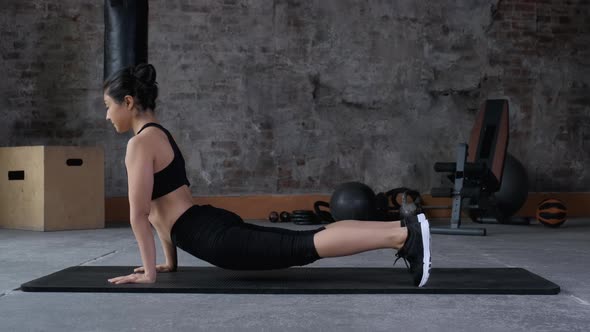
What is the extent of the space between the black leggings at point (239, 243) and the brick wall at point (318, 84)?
4257 millimetres

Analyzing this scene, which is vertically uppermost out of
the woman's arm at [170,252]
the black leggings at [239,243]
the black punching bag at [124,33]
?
the black punching bag at [124,33]

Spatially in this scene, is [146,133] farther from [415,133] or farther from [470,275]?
[415,133]

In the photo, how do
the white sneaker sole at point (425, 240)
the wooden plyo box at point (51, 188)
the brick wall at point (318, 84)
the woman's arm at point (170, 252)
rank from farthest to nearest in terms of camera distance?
the brick wall at point (318, 84) < the wooden plyo box at point (51, 188) < the woman's arm at point (170, 252) < the white sneaker sole at point (425, 240)

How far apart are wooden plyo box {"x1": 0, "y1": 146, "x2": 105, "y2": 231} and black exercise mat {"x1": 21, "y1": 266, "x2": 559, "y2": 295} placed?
257 cm

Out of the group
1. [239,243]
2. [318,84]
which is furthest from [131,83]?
[318,84]

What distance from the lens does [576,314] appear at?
2.32 metres

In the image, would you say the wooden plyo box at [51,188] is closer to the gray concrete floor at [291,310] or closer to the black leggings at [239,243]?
the gray concrete floor at [291,310]

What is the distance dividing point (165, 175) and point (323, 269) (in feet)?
3.39

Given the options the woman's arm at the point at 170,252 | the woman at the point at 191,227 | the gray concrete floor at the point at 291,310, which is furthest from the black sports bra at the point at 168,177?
the gray concrete floor at the point at 291,310

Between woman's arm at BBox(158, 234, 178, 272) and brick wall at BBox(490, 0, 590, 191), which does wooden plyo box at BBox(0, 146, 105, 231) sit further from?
brick wall at BBox(490, 0, 590, 191)

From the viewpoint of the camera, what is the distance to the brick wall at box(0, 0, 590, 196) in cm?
684

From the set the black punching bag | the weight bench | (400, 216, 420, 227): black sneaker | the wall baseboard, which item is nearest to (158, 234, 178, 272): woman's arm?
(400, 216, 420, 227): black sneaker

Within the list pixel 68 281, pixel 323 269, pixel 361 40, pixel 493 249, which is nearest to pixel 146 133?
pixel 68 281

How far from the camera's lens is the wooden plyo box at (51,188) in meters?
5.71
